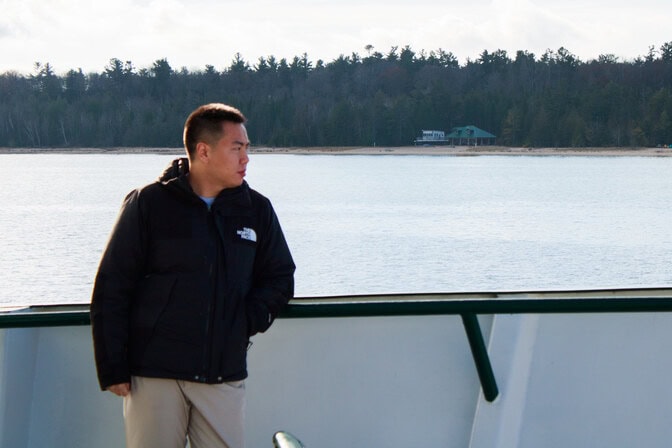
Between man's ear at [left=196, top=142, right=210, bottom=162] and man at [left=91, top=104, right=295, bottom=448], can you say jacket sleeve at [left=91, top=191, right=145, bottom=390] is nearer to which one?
man at [left=91, top=104, right=295, bottom=448]

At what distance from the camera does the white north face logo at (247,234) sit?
2283mm

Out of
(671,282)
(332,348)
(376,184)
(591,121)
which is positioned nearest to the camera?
(332,348)

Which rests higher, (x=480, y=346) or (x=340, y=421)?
(x=480, y=346)

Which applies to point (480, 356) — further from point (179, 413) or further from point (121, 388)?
point (121, 388)

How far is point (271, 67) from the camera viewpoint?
2151 inches

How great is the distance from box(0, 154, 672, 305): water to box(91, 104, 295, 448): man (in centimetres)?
744

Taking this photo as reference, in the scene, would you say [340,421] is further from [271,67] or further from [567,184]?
[271,67]

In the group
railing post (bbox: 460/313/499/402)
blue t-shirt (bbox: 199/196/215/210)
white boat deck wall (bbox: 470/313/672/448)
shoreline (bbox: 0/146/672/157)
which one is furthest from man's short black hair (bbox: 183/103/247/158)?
shoreline (bbox: 0/146/672/157)

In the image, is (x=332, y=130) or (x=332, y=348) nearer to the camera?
(x=332, y=348)

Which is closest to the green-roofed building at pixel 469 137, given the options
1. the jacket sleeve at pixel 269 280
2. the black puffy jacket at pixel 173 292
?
the jacket sleeve at pixel 269 280

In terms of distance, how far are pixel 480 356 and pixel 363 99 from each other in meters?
60.8

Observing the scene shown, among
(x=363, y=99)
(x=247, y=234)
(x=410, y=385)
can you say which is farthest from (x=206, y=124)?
(x=363, y=99)

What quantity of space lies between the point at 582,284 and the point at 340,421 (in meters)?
13.9

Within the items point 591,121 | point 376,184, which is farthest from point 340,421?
point 591,121
